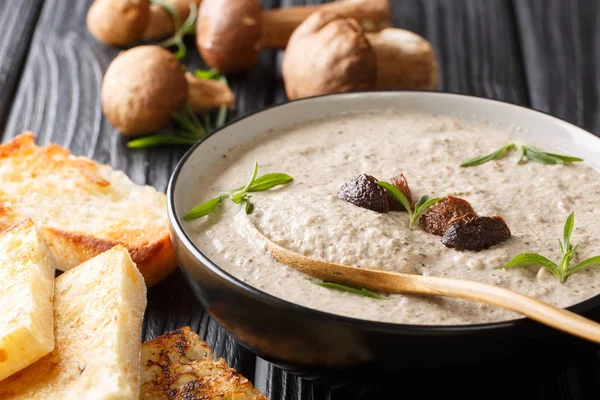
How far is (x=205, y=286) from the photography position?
2.24m

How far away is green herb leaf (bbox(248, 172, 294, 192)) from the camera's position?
2588mm

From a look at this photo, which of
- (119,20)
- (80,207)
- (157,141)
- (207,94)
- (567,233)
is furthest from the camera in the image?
(119,20)

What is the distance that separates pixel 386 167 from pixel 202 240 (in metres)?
0.70

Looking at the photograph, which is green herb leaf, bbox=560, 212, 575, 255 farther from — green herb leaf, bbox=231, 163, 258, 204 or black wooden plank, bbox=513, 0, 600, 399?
black wooden plank, bbox=513, 0, 600, 399

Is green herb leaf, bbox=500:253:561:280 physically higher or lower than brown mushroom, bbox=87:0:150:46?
higher

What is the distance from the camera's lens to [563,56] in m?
4.55

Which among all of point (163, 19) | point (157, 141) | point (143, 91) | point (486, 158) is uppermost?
point (486, 158)

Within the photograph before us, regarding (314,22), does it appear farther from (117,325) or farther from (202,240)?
(117,325)

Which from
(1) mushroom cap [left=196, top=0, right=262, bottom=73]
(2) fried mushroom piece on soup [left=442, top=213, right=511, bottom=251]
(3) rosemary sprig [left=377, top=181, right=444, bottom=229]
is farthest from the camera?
(1) mushroom cap [left=196, top=0, right=262, bottom=73]

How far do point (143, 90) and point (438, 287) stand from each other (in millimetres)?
2040

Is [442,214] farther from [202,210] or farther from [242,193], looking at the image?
[202,210]

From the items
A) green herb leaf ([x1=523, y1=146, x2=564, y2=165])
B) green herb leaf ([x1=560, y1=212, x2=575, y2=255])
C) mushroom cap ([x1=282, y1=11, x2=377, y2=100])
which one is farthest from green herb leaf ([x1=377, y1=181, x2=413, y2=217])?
mushroom cap ([x1=282, y1=11, x2=377, y2=100])

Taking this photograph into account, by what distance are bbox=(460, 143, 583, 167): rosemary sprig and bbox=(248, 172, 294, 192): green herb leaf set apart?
63 cm

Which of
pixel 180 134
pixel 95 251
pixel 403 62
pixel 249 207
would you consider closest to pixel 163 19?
pixel 180 134
